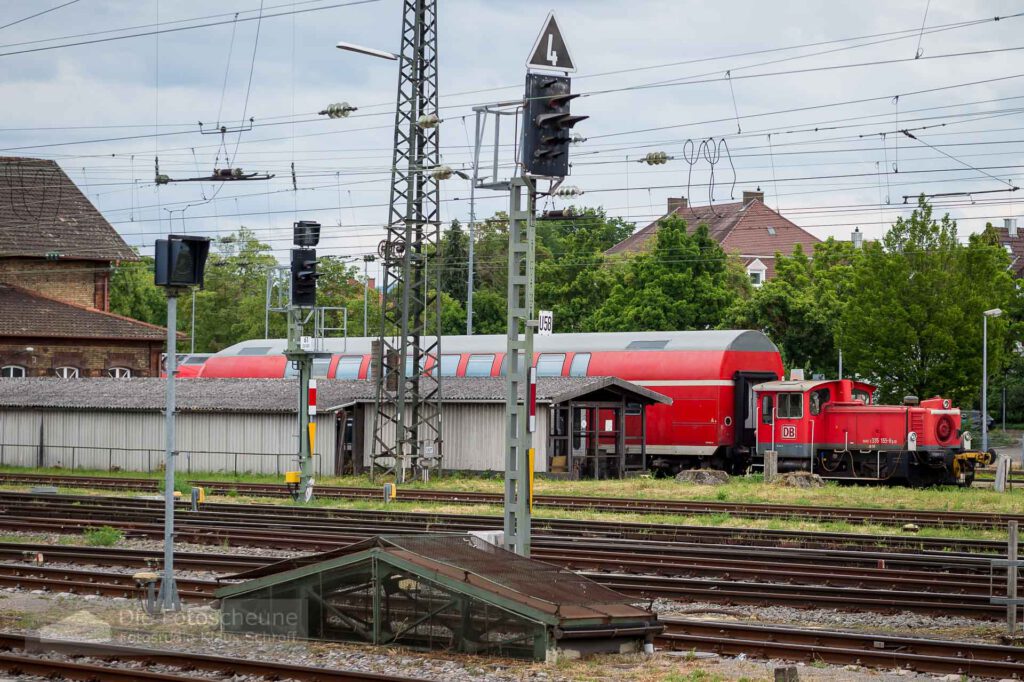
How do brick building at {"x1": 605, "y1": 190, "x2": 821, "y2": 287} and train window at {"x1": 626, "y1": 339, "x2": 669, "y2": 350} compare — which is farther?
brick building at {"x1": 605, "y1": 190, "x2": 821, "y2": 287}

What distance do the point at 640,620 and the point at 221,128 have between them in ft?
71.8

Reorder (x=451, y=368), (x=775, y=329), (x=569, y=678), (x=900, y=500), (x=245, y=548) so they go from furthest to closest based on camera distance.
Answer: (x=775, y=329), (x=451, y=368), (x=900, y=500), (x=245, y=548), (x=569, y=678)

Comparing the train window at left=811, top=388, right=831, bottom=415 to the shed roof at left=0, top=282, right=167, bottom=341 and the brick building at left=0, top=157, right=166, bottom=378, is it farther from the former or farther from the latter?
the brick building at left=0, top=157, right=166, bottom=378

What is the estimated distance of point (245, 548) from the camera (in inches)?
872

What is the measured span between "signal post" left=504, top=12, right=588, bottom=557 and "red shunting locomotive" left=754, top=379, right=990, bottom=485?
21.1m

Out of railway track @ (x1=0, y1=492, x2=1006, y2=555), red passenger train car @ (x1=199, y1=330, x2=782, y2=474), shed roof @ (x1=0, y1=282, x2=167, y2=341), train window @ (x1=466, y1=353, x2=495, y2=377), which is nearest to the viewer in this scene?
railway track @ (x1=0, y1=492, x2=1006, y2=555)

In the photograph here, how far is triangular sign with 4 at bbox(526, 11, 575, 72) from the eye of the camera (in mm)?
15820

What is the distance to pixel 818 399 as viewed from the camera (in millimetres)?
36312

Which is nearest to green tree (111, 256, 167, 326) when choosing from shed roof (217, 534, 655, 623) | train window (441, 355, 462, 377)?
train window (441, 355, 462, 377)

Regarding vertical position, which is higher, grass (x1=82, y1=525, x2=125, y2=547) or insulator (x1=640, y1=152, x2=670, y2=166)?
insulator (x1=640, y1=152, x2=670, y2=166)

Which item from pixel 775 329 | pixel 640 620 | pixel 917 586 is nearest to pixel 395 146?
pixel 917 586

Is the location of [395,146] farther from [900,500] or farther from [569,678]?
[569,678]

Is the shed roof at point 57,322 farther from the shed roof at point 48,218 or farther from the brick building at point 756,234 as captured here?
the brick building at point 756,234

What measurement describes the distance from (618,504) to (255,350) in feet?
81.3
